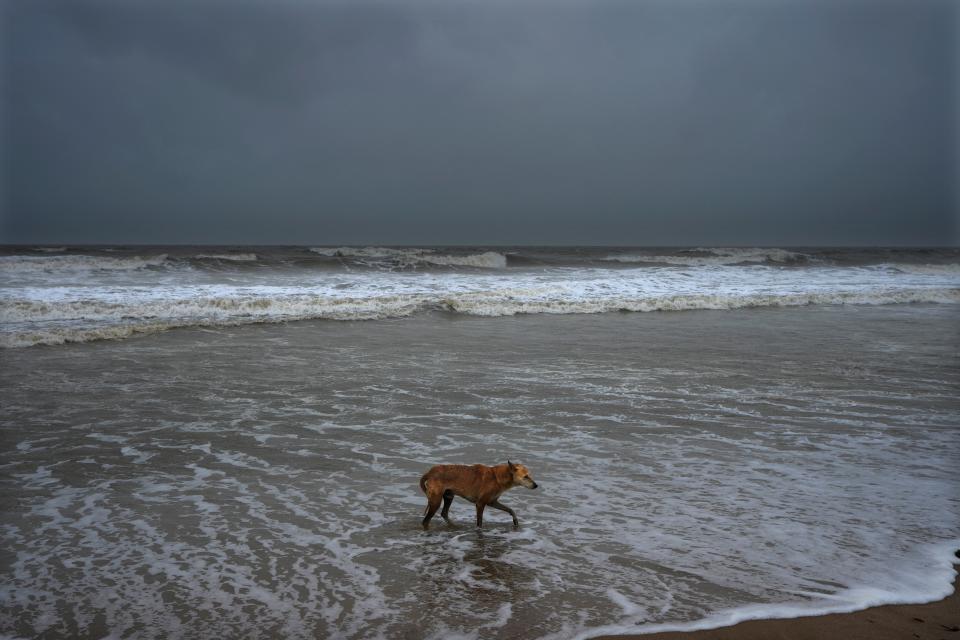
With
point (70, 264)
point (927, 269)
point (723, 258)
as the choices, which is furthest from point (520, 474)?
point (723, 258)

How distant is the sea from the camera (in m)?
3.77

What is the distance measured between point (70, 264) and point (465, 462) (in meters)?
35.0

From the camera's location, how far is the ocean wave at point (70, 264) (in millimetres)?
32406

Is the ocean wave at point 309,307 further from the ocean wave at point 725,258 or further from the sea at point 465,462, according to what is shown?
the ocean wave at point 725,258

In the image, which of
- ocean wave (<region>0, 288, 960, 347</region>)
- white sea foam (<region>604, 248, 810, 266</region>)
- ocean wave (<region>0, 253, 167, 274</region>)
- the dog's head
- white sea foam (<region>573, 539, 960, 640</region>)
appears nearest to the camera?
white sea foam (<region>573, 539, 960, 640</region>)

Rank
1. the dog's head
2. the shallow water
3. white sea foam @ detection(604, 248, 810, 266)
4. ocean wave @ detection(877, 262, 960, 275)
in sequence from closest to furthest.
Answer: the shallow water → the dog's head → ocean wave @ detection(877, 262, 960, 275) → white sea foam @ detection(604, 248, 810, 266)

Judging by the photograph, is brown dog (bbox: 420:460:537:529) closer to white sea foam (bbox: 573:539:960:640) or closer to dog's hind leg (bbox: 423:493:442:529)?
dog's hind leg (bbox: 423:493:442:529)

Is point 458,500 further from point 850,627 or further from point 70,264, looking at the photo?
point 70,264

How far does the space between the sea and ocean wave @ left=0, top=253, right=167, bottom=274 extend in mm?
20248

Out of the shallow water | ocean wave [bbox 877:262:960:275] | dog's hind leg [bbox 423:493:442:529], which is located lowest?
the shallow water

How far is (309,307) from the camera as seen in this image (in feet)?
64.5

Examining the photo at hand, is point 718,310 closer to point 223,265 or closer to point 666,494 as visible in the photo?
point 666,494

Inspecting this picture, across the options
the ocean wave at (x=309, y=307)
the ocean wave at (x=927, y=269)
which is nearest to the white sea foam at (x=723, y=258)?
the ocean wave at (x=927, y=269)

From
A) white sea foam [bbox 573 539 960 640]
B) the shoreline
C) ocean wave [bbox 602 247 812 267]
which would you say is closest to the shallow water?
white sea foam [bbox 573 539 960 640]
